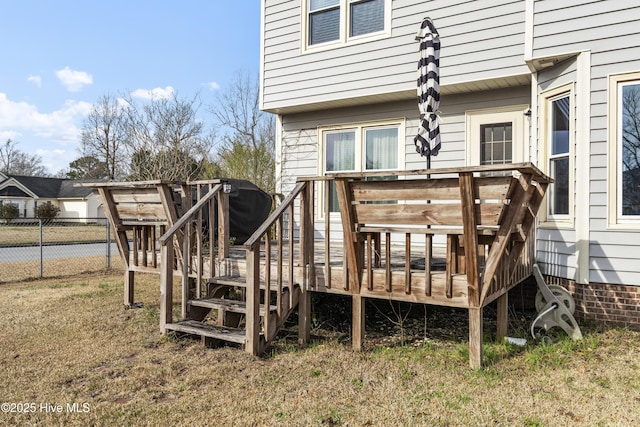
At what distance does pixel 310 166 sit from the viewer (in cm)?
839

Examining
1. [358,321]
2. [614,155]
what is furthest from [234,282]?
[614,155]

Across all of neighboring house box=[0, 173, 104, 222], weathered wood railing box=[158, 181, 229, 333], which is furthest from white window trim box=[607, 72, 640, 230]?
neighboring house box=[0, 173, 104, 222]

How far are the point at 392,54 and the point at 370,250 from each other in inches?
156

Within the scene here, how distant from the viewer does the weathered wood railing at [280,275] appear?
4.34 metres

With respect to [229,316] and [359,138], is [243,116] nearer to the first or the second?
[359,138]

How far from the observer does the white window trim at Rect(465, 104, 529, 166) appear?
6490 mm

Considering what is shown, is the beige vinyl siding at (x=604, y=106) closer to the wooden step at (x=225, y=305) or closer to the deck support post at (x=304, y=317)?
the deck support post at (x=304, y=317)

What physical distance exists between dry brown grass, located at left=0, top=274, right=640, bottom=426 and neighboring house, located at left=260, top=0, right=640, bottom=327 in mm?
1113

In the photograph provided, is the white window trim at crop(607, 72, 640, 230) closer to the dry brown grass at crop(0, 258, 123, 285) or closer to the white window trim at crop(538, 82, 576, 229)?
the white window trim at crop(538, 82, 576, 229)

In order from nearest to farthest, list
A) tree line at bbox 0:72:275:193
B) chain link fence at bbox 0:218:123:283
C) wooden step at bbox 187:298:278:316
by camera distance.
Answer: wooden step at bbox 187:298:278:316, chain link fence at bbox 0:218:123:283, tree line at bbox 0:72:275:193

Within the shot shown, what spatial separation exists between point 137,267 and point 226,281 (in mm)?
1939

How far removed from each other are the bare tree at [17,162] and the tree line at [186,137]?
15895 mm

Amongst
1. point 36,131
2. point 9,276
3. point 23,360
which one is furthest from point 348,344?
point 36,131

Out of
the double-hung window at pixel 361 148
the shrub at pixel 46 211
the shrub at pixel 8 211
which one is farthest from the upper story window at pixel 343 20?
the shrub at pixel 8 211
